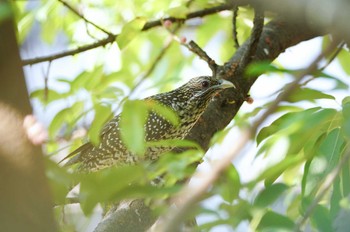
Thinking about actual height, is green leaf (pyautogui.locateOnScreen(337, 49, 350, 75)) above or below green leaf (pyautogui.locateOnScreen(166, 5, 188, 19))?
below

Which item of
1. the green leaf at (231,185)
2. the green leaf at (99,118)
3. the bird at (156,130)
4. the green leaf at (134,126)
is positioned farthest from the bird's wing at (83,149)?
the green leaf at (134,126)

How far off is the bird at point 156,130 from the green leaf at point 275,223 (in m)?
2.28

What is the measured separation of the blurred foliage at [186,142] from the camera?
1756 millimetres

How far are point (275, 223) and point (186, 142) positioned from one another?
398 millimetres

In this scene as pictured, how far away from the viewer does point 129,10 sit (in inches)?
203

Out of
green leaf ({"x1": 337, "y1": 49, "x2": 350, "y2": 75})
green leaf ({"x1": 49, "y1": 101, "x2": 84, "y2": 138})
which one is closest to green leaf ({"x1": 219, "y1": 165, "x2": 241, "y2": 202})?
green leaf ({"x1": 49, "y1": 101, "x2": 84, "y2": 138})

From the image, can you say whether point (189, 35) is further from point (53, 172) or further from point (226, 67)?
point (53, 172)

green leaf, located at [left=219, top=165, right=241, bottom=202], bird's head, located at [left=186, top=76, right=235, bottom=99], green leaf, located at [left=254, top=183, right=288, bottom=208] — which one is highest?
green leaf, located at [left=254, top=183, right=288, bottom=208]

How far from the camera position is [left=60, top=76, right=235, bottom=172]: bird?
446 cm

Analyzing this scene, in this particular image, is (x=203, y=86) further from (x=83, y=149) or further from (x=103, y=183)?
(x=103, y=183)

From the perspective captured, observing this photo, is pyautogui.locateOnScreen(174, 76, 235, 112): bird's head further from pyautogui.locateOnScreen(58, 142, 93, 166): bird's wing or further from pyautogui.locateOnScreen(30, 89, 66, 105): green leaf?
pyautogui.locateOnScreen(30, 89, 66, 105): green leaf

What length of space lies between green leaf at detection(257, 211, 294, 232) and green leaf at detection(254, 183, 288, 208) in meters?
0.05

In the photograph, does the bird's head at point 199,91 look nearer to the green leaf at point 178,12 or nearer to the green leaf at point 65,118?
the green leaf at point 178,12

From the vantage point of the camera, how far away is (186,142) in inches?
85.0
